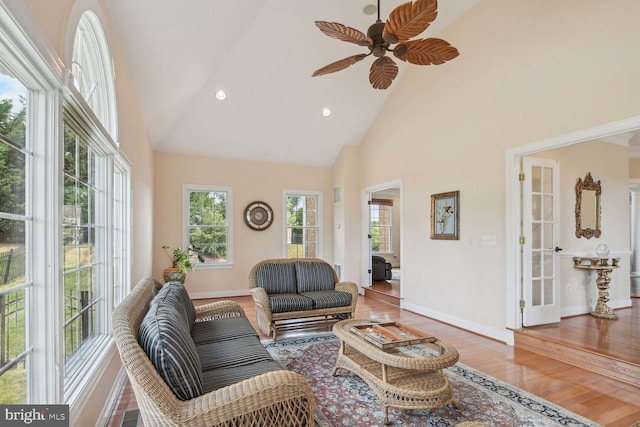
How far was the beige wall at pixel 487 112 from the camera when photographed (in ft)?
9.73

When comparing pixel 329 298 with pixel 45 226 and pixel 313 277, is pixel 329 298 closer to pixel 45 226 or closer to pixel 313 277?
pixel 313 277

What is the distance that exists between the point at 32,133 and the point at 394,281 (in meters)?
7.05

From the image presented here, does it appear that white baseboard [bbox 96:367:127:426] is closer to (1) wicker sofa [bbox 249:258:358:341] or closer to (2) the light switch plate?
(1) wicker sofa [bbox 249:258:358:341]

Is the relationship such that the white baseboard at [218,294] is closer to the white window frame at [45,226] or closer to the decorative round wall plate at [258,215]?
the decorative round wall plate at [258,215]

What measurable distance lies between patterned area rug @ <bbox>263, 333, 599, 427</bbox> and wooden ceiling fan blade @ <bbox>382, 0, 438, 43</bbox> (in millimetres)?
2780

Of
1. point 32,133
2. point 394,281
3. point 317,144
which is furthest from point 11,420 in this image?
point 394,281

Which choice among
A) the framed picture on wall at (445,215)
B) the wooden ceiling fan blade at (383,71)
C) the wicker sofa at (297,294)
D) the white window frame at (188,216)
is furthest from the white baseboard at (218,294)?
the wooden ceiling fan blade at (383,71)

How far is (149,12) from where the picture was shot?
2666mm

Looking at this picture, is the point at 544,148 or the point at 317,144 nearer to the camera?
the point at 544,148

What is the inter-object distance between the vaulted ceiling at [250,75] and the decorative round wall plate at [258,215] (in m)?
1.00

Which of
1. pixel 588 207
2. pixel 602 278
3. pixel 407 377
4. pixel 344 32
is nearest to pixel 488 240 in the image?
pixel 602 278

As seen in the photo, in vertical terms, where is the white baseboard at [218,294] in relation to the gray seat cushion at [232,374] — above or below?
below

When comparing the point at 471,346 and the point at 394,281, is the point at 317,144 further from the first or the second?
the point at 471,346

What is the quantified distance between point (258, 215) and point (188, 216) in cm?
132
